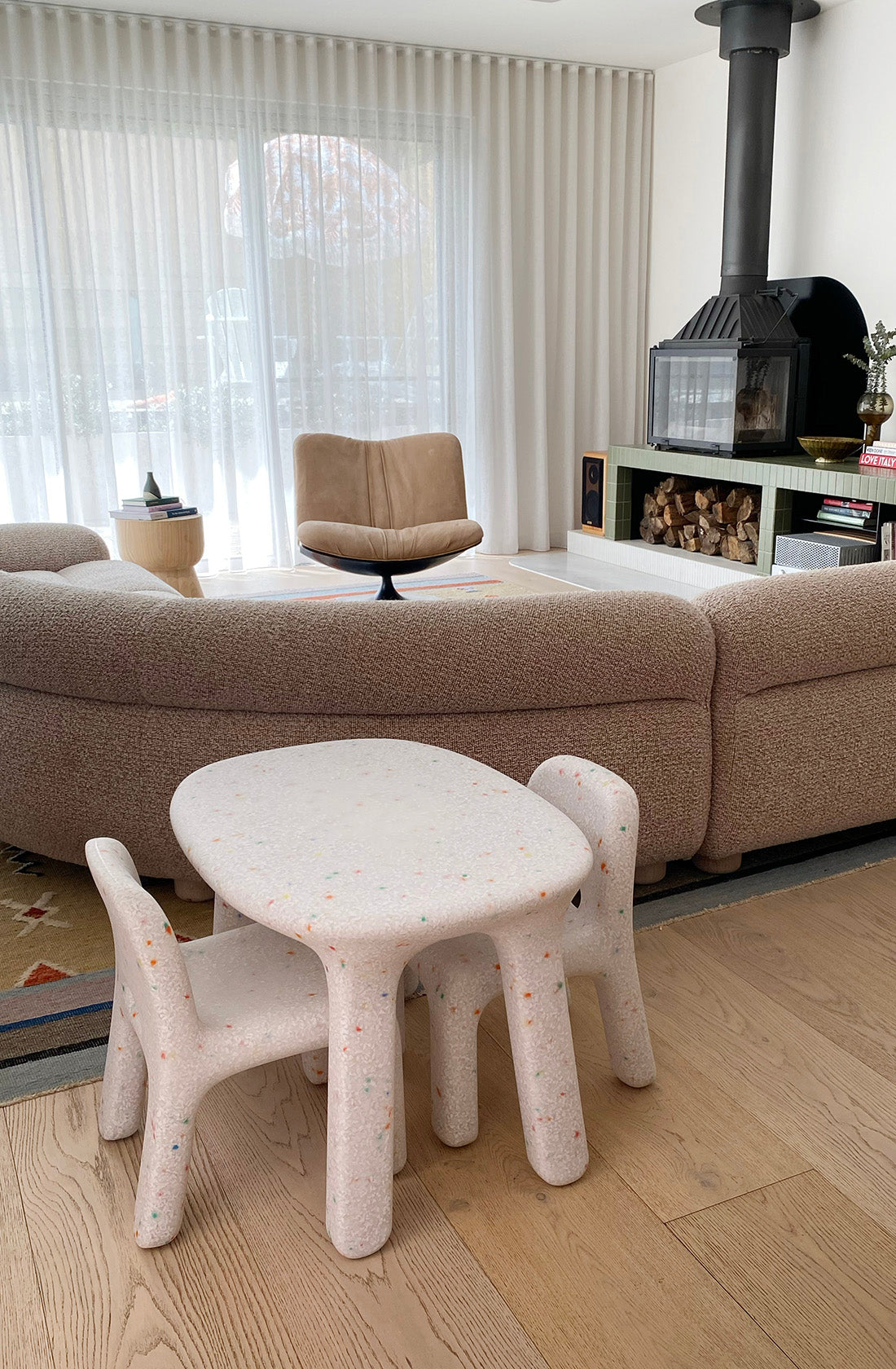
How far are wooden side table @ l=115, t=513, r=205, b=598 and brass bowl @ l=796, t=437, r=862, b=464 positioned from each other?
2587 millimetres

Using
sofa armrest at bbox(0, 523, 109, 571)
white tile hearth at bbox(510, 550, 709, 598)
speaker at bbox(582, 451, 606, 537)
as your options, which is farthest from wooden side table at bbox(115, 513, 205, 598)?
speaker at bbox(582, 451, 606, 537)

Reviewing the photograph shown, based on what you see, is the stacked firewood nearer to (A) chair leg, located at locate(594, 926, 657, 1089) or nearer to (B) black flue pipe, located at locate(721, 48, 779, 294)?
(B) black flue pipe, located at locate(721, 48, 779, 294)

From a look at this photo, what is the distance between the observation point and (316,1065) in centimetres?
152

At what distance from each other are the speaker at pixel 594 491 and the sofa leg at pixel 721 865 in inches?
158

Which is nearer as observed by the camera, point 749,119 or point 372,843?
point 372,843

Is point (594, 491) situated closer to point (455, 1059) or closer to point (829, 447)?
point (829, 447)

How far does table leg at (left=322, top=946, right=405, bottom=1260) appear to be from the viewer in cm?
116

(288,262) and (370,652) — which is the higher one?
(288,262)

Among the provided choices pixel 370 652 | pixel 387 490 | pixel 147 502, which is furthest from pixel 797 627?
pixel 147 502

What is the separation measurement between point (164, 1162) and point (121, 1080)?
21 cm

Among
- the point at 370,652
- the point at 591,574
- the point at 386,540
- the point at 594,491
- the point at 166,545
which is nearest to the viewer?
the point at 370,652

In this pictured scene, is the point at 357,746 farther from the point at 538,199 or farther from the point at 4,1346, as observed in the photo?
the point at 538,199

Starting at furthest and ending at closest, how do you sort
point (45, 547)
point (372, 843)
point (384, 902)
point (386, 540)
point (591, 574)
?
1. point (591, 574)
2. point (386, 540)
3. point (45, 547)
4. point (372, 843)
5. point (384, 902)

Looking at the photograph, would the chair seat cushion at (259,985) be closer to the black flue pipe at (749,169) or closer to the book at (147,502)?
the book at (147,502)
